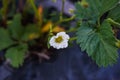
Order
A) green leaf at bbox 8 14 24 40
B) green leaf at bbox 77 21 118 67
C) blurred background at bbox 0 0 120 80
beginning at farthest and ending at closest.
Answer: green leaf at bbox 8 14 24 40 → blurred background at bbox 0 0 120 80 → green leaf at bbox 77 21 118 67

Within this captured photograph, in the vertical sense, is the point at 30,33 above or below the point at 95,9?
below

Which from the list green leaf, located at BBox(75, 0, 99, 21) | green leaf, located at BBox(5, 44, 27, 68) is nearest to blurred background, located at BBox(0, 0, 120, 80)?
green leaf, located at BBox(5, 44, 27, 68)

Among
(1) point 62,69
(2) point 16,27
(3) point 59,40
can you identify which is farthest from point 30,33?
(3) point 59,40

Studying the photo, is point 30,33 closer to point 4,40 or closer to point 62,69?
point 4,40

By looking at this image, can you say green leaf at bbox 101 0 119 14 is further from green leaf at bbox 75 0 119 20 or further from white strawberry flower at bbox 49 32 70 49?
white strawberry flower at bbox 49 32 70 49

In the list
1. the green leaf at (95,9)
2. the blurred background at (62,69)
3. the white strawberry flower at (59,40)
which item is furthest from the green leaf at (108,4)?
the blurred background at (62,69)
